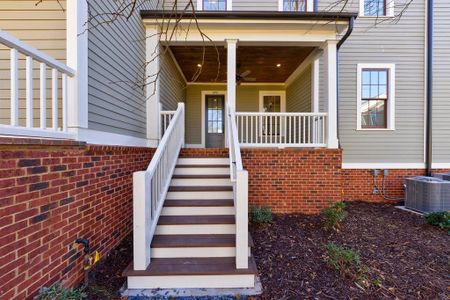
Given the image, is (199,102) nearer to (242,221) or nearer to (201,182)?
(201,182)

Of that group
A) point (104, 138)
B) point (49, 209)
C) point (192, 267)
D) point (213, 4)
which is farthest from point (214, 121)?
point (49, 209)

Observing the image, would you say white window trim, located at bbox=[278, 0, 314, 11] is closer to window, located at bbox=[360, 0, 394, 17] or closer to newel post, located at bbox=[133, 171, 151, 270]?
window, located at bbox=[360, 0, 394, 17]

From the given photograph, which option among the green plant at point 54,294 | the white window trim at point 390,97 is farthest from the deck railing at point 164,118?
the white window trim at point 390,97

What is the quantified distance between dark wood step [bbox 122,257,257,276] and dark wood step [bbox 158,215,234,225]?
49cm

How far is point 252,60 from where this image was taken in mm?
6633

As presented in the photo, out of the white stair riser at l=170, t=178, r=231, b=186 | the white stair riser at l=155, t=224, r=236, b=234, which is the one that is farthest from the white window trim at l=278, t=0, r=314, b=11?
the white stair riser at l=155, t=224, r=236, b=234

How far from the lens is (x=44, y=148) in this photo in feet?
7.03

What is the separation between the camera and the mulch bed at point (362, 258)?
8.65ft

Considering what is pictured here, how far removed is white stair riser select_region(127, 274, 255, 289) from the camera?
8.63ft

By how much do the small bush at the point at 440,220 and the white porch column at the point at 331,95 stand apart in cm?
214

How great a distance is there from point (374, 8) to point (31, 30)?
8.12 metres

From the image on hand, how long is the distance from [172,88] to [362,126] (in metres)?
5.45

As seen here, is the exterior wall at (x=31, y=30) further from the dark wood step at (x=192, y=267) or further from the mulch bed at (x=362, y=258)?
the mulch bed at (x=362, y=258)

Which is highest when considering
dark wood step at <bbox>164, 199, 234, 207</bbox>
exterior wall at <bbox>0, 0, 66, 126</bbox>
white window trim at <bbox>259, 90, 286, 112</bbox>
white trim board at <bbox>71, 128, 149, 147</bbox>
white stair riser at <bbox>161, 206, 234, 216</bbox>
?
white window trim at <bbox>259, 90, 286, 112</bbox>
